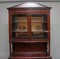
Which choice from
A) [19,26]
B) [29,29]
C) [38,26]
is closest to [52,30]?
[38,26]

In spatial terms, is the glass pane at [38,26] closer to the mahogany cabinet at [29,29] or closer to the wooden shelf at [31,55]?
the mahogany cabinet at [29,29]

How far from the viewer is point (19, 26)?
5047 mm

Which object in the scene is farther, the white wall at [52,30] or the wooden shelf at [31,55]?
the white wall at [52,30]

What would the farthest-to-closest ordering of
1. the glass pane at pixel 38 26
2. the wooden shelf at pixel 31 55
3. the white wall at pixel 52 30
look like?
the white wall at pixel 52 30 < the glass pane at pixel 38 26 < the wooden shelf at pixel 31 55

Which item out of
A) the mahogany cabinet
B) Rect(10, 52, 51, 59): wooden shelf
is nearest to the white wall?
the mahogany cabinet

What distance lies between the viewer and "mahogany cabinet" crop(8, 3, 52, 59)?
4871 mm

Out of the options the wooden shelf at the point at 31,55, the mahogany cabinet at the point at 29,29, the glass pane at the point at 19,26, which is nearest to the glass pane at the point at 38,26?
the mahogany cabinet at the point at 29,29

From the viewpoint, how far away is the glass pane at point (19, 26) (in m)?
5.00

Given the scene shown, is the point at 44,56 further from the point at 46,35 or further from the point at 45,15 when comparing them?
the point at 45,15

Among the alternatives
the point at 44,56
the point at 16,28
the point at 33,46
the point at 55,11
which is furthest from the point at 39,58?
the point at 55,11

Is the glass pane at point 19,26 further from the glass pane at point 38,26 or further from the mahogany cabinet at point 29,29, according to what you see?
the glass pane at point 38,26

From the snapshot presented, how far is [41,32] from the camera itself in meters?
5.01

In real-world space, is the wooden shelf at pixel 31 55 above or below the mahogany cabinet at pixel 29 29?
below

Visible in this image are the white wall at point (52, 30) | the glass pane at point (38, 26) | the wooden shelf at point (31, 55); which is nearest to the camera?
the wooden shelf at point (31, 55)
